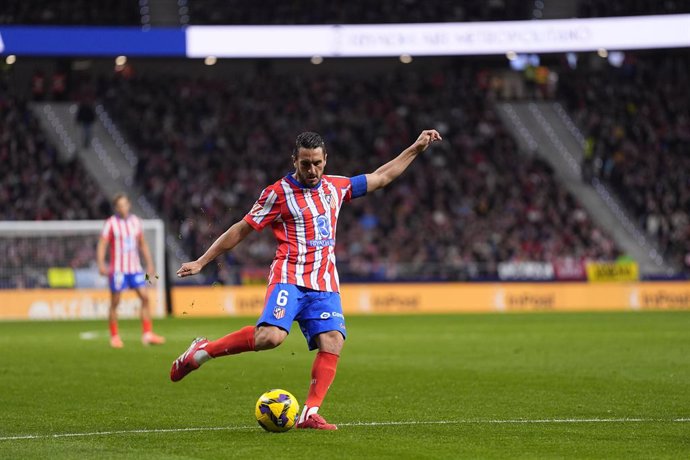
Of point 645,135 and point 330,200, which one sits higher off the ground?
point 330,200

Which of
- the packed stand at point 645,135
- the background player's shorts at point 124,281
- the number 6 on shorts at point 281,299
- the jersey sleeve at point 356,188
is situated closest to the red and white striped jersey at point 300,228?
the number 6 on shorts at point 281,299

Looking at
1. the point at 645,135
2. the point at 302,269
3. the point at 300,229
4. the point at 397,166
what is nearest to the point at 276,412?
the point at 302,269

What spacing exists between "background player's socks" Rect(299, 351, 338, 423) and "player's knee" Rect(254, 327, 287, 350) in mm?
348

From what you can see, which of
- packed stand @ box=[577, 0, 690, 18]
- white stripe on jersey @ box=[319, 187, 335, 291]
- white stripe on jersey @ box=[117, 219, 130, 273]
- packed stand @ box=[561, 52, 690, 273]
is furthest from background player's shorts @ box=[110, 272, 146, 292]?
packed stand @ box=[577, 0, 690, 18]

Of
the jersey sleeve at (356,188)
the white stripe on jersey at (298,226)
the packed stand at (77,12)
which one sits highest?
the packed stand at (77,12)

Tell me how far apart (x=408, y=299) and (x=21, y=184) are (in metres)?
11.9

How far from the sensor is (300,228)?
934cm

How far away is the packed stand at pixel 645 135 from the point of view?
3781cm

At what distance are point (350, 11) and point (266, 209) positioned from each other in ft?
103

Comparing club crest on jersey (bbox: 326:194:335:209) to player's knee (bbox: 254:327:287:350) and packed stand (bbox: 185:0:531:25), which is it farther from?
packed stand (bbox: 185:0:531:25)

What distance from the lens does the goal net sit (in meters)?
29.3

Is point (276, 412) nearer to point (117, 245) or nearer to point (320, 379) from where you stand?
point (320, 379)

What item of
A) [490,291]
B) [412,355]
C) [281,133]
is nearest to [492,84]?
[281,133]

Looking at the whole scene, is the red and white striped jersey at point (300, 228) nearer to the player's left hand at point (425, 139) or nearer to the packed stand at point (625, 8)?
the player's left hand at point (425, 139)
